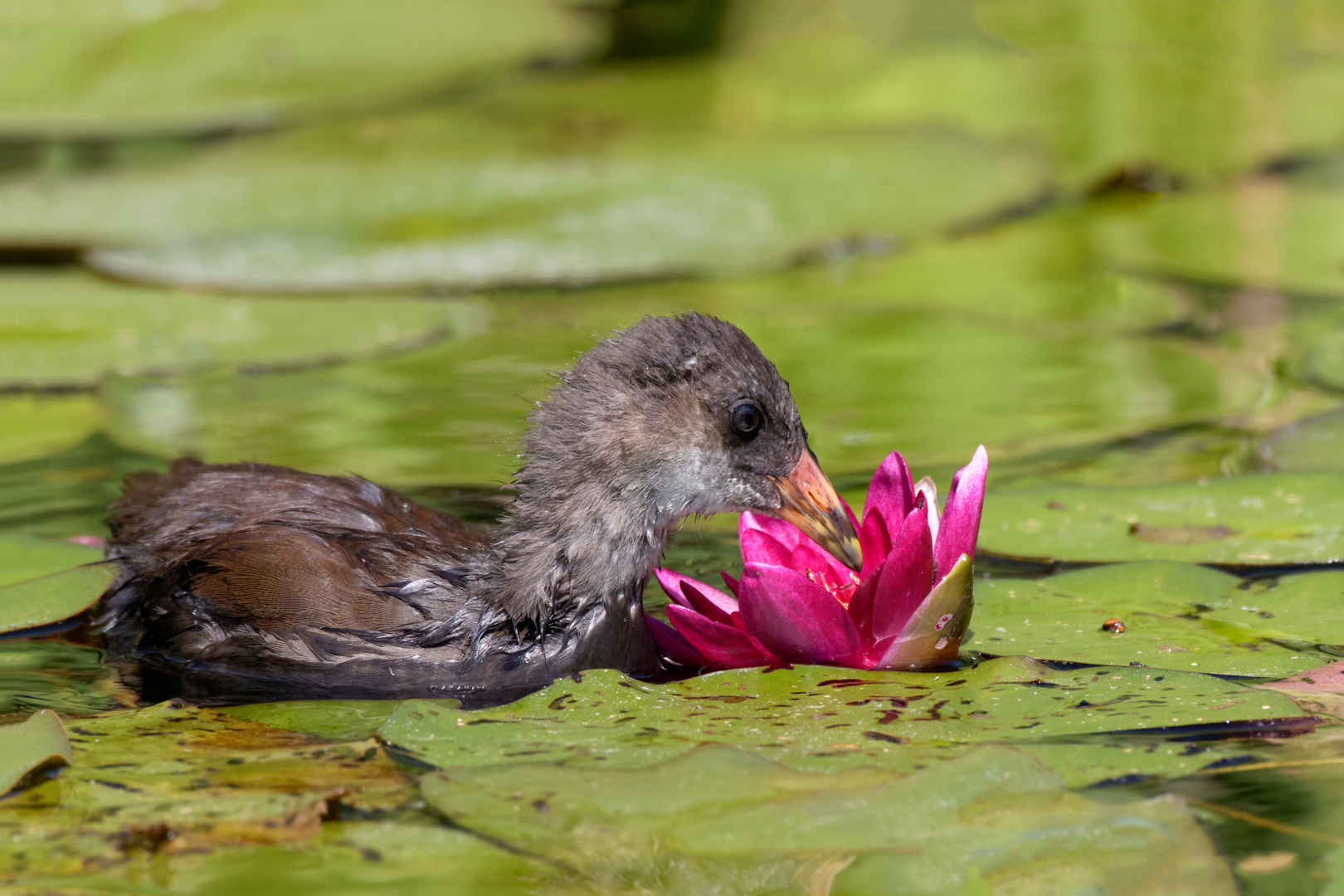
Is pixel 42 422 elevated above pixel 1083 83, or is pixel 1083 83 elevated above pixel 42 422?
pixel 1083 83

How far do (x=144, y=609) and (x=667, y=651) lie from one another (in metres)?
1.17

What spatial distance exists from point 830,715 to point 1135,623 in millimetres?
860

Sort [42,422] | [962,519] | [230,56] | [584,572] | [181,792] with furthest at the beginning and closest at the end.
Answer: [230,56]
[42,422]
[584,572]
[962,519]
[181,792]

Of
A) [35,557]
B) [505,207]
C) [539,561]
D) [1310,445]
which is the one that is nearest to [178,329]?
[505,207]

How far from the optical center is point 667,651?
134 inches

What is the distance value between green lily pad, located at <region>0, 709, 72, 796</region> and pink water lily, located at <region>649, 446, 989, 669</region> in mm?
1156

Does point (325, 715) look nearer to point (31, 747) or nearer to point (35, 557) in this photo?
point (31, 747)

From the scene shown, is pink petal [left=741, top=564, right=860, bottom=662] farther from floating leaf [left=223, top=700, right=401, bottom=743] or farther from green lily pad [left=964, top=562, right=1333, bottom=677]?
floating leaf [left=223, top=700, right=401, bottom=743]

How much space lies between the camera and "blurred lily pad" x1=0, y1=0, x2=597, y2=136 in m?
7.57

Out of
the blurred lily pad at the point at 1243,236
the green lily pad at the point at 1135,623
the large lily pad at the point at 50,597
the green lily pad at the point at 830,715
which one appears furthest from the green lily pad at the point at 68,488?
the blurred lily pad at the point at 1243,236

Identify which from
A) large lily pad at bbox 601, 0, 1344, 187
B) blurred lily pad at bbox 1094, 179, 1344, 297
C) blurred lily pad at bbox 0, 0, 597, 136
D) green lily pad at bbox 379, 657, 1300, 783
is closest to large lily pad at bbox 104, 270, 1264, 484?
blurred lily pad at bbox 1094, 179, 1344, 297

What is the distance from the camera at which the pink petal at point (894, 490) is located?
315 centimetres

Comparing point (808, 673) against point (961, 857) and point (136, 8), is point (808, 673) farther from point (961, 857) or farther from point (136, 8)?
point (136, 8)

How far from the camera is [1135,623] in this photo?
3.26 m
